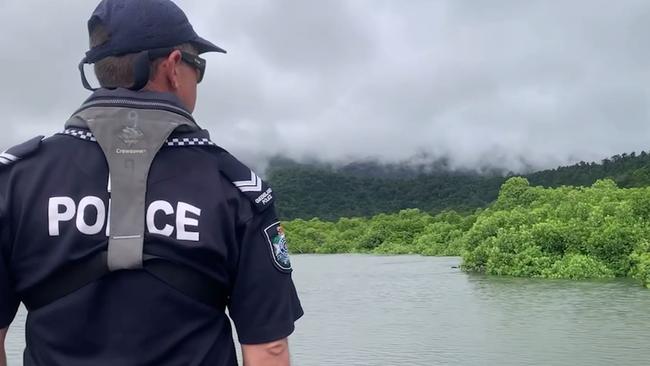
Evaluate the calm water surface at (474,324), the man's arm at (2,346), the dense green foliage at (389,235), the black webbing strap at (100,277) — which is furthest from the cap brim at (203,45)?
the dense green foliage at (389,235)

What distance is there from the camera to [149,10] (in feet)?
5.64

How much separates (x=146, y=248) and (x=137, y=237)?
0.03 meters

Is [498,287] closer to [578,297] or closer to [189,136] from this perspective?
[578,297]

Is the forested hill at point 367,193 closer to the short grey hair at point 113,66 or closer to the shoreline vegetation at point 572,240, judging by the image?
the shoreline vegetation at point 572,240

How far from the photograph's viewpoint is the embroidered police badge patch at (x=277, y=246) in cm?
167

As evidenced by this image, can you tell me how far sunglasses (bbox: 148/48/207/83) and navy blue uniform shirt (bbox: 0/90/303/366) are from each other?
0.31ft

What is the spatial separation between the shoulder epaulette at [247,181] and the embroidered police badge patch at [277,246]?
0.05 m

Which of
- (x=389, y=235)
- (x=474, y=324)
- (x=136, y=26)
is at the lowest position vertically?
(x=474, y=324)

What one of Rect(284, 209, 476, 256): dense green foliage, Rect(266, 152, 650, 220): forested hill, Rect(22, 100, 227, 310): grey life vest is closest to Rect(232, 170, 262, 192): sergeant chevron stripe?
Rect(22, 100, 227, 310): grey life vest

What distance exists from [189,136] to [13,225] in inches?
14.7

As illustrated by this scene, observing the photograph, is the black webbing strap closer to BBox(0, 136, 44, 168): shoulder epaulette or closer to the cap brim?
BBox(0, 136, 44, 168): shoulder epaulette

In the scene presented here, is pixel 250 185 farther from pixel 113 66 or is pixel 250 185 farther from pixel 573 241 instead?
pixel 573 241

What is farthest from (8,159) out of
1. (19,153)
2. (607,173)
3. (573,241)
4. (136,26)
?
(607,173)

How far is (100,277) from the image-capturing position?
1.60 metres
